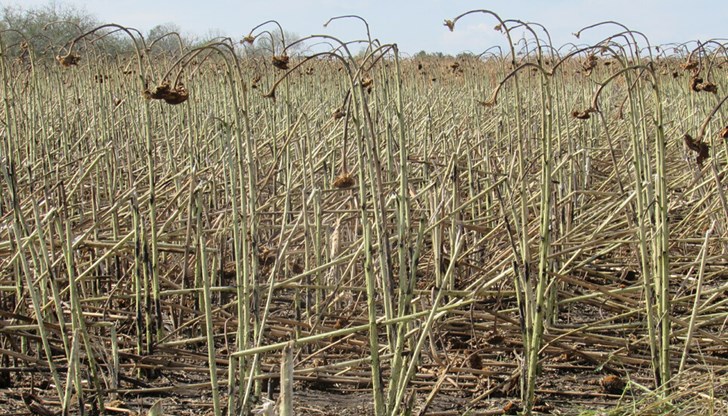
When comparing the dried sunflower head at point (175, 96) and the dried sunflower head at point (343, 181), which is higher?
the dried sunflower head at point (175, 96)

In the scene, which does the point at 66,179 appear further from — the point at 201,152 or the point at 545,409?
the point at 545,409

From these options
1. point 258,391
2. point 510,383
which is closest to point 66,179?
point 258,391

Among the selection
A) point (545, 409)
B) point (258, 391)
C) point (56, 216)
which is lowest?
point (545, 409)

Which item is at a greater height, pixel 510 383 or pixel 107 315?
pixel 107 315

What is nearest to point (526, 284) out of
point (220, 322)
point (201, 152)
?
point (220, 322)

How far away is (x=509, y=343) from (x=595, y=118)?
3.20 meters

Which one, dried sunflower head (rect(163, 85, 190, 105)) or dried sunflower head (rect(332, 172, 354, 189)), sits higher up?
dried sunflower head (rect(163, 85, 190, 105))

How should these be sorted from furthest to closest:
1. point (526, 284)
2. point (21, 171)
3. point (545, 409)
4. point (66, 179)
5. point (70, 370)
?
point (21, 171), point (66, 179), point (545, 409), point (526, 284), point (70, 370)

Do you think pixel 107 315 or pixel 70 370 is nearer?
pixel 70 370

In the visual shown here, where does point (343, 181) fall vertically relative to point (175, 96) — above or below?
below

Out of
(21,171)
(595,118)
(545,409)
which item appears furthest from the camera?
(595,118)

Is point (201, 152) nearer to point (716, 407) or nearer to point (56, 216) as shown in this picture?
point (56, 216)

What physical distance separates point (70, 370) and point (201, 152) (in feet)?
7.55

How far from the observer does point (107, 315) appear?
2471 mm
